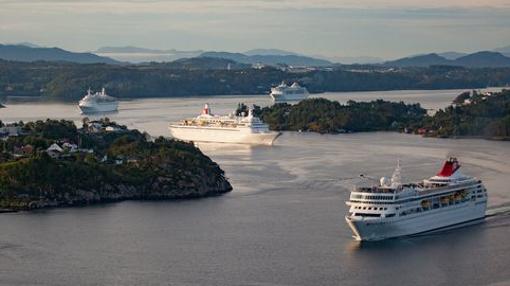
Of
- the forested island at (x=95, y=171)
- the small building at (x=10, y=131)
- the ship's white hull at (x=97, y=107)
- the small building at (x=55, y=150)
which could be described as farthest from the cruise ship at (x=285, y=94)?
the small building at (x=55, y=150)

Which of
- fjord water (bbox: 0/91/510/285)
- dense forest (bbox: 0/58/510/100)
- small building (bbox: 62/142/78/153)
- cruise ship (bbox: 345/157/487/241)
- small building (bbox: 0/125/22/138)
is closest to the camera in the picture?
fjord water (bbox: 0/91/510/285)

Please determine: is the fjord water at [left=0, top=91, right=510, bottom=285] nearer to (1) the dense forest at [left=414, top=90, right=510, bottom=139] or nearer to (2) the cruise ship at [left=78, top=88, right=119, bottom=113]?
(1) the dense forest at [left=414, top=90, right=510, bottom=139]

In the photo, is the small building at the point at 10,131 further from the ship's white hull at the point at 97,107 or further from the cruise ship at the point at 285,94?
the cruise ship at the point at 285,94

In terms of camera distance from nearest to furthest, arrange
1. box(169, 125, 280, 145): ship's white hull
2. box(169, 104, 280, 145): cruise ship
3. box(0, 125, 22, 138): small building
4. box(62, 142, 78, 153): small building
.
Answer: box(62, 142, 78, 153): small building, box(0, 125, 22, 138): small building, box(169, 125, 280, 145): ship's white hull, box(169, 104, 280, 145): cruise ship

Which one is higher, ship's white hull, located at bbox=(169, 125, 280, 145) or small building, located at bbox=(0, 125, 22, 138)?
small building, located at bbox=(0, 125, 22, 138)

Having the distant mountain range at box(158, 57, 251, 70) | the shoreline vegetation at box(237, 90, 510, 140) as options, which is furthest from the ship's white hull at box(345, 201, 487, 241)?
the distant mountain range at box(158, 57, 251, 70)

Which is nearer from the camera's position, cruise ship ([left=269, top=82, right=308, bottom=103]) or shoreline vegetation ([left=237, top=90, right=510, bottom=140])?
shoreline vegetation ([left=237, top=90, right=510, bottom=140])

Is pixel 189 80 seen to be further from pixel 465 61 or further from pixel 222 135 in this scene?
pixel 465 61

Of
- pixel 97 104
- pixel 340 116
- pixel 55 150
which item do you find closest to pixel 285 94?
pixel 97 104
